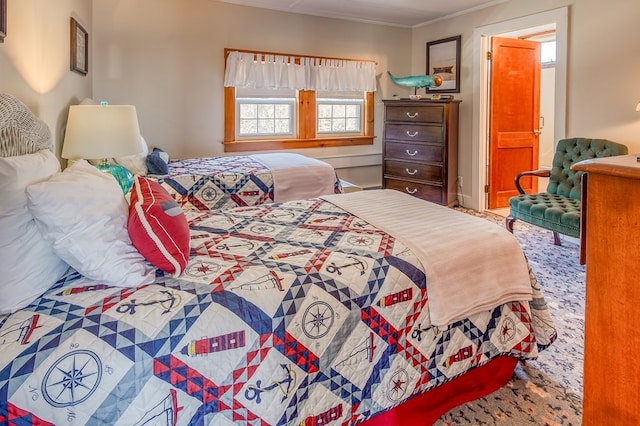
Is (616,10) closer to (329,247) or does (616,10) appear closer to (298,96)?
(298,96)

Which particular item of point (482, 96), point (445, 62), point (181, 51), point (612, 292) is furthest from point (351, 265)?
point (445, 62)

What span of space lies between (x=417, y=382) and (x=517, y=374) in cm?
75

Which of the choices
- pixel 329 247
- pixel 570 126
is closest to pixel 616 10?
pixel 570 126

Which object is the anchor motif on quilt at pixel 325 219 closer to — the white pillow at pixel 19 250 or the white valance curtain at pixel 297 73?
the white pillow at pixel 19 250

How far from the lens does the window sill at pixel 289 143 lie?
5.08 metres

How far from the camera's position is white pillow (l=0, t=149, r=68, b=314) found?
1.24 m

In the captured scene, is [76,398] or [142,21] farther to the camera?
[142,21]

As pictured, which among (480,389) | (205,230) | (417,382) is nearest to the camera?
(417,382)

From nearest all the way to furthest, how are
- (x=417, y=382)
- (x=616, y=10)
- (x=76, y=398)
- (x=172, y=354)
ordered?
1. (x=76, y=398)
2. (x=172, y=354)
3. (x=417, y=382)
4. (x=616, y=10)

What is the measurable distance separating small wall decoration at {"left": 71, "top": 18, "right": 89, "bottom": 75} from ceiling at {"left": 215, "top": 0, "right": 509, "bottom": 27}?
1.65 m

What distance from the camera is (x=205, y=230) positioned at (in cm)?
204

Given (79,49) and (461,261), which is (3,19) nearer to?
(79,49)

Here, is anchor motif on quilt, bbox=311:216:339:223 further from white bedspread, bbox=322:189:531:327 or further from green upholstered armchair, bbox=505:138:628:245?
green upholstered armchair, bbox=505:138:628:245

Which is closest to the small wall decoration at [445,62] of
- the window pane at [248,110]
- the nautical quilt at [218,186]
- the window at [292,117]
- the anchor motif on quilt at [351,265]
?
the window at [292,117]
